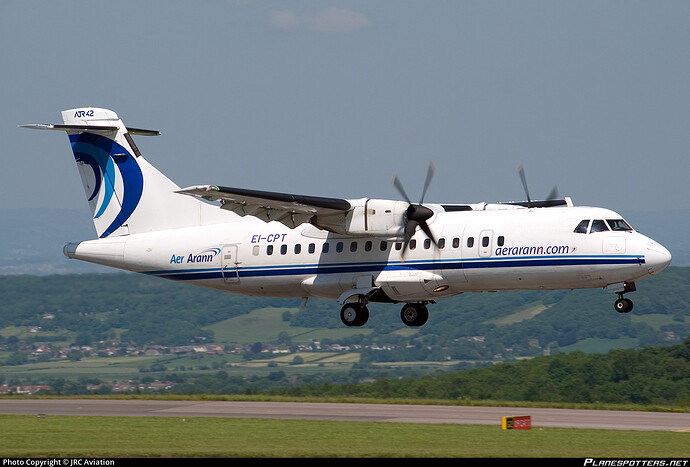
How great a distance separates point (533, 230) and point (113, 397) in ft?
57.6

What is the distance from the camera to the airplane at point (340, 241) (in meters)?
30.7

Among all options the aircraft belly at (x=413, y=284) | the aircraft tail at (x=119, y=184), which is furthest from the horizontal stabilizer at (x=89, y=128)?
the aircraft belly at (x=413, y=284)

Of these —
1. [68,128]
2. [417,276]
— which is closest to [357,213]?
[417,276]

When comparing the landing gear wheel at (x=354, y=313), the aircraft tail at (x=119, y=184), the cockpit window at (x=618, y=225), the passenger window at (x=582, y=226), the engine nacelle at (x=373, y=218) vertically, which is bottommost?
the landing gear wheel at (x=354, y=313)

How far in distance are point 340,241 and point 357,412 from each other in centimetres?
549

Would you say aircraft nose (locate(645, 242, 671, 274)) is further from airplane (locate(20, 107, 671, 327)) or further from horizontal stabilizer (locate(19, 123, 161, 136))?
horizontal stabilizer (locate(19, 123, 161, 136))

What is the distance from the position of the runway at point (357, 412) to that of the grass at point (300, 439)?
1.65 meters

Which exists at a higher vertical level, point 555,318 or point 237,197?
point 237,197

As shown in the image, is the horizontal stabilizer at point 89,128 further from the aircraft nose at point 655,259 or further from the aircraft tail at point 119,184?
the aircraft nose at point 655,259

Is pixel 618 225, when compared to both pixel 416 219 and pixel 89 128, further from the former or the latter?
pixel 89 128

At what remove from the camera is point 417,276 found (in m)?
32.3

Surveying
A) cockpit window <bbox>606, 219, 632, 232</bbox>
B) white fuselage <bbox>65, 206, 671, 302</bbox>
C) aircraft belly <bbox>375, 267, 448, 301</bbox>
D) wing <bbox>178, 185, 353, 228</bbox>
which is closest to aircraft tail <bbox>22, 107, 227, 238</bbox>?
white fuselage <bbox>65, 206, 671, 302</bbox>

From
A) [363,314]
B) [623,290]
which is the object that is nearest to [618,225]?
[623,290]

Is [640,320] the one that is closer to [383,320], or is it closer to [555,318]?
[555,318]
